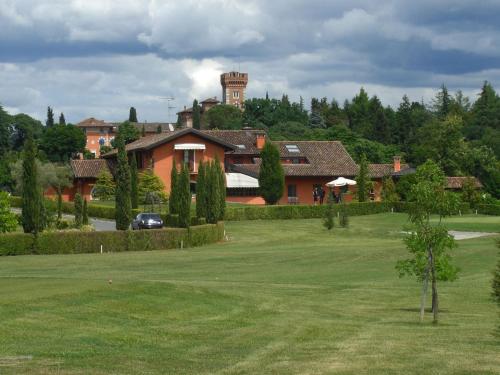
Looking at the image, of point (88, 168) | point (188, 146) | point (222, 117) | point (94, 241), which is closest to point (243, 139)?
point (188, 146)

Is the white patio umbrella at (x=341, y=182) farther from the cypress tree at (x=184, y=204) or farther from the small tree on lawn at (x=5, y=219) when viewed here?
the small tree on lawn at (x=5, y=219)

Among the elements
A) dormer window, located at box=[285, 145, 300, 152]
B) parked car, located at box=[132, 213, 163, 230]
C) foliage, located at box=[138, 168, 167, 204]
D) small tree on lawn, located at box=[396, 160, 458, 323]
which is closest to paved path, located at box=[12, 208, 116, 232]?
parked car, located at box=[132, 213, 163, 230]

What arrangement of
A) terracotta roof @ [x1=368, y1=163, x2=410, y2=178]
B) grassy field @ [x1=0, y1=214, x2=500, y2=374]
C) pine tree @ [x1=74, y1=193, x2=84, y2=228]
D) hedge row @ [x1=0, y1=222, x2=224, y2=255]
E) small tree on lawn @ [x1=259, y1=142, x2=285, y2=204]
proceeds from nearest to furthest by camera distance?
grassy field @ [x1=0, y1=214, x2=500, y2=374] → hedge row @ [x1=0, y1=222, x2=224, y2=255] → pine tree @ [x1=74, y1=193, x2=84, y2=228] → small tree on lawn @ [x1=259, y1=142, x2=285, y2=204] → terracotta roof @ [x1=368, y1=163, x2=410, y2=178]

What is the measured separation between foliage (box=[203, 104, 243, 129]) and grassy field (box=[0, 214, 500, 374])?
127m

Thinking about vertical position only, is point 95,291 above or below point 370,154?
below

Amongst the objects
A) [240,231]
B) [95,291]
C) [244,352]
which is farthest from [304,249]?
[244,352]

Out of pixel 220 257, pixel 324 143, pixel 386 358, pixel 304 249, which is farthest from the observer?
pixel 324 143

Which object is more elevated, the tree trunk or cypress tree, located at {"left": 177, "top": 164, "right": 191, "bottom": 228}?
cypress tree, located at {"left": 177, "top": 164, "right": 191, "bottom": 228}

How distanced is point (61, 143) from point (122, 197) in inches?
3404

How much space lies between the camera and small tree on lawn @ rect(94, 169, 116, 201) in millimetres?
83500

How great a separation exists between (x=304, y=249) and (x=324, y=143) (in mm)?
51923

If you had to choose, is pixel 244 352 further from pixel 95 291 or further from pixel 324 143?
pixel 324 143

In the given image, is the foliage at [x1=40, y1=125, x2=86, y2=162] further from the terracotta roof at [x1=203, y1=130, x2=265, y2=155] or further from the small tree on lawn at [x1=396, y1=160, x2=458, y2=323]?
the small tree on lawn at [x1=396, y1=160, x2=458, y2=323]

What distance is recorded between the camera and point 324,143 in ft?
325
